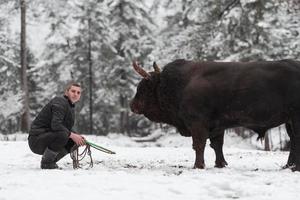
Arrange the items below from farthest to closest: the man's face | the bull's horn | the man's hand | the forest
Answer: the forest → the bull's horn → the man's face → the man's hand

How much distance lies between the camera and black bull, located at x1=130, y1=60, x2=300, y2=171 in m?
9.14

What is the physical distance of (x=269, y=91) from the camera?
9.18 meters

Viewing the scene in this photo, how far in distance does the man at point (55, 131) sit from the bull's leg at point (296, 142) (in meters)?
3.89

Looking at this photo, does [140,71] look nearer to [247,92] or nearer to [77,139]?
[77,139]

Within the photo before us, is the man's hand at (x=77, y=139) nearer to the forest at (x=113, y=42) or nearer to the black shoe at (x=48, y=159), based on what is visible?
the black shoe at (x=48, y=159)

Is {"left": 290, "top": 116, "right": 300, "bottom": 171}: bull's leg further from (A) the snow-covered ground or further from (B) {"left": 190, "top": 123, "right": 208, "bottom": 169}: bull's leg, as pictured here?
(B) {"left": 190, "top": 123, "right": 208, "bottom": 169}: bull's leg

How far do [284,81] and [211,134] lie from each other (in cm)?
186

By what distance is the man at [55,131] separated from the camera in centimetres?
925

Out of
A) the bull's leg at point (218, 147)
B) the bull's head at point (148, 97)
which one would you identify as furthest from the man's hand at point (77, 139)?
the bull's leg at point (218, 147)

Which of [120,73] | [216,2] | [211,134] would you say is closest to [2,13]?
[216,2]

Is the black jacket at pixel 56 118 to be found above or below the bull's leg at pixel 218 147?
above

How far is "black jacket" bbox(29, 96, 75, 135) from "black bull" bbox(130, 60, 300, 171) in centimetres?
178

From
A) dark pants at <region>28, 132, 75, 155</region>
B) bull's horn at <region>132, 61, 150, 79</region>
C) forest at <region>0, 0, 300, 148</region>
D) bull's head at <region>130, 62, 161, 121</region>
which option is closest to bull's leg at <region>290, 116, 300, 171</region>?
bull's head at <region>130, 62, 161, 121</region>

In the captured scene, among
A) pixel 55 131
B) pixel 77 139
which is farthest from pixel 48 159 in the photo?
pixel 77 139
